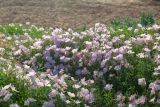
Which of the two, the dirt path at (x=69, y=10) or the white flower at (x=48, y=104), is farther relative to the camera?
the dirt path at (x=69, y=10)

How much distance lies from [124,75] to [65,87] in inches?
40.5

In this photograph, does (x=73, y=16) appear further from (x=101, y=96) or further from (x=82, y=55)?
(x=101, y=96)

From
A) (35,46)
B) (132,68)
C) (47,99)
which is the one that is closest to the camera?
(47,99)

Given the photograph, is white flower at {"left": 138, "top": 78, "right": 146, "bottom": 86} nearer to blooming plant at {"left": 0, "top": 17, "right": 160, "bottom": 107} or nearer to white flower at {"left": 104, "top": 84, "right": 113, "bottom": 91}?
blooming plant at {"left": 0, "top": 17, "right": 160, "bottom": 107}

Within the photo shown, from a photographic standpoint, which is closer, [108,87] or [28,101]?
[28,101]

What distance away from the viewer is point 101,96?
787cm

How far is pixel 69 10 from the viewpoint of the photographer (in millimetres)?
17562

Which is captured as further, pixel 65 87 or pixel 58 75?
pixel 58 75

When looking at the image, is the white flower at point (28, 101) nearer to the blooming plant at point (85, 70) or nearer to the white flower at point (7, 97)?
the blooming plant at point (85, 70)

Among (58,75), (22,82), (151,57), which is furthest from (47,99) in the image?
(151,57)

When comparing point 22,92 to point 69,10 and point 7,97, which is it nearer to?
point 7,97

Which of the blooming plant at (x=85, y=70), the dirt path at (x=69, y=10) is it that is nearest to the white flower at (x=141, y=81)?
the blooming plant at (x=85, y=70)

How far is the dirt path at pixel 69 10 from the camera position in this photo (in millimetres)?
16281

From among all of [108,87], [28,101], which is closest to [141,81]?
[108,87]
